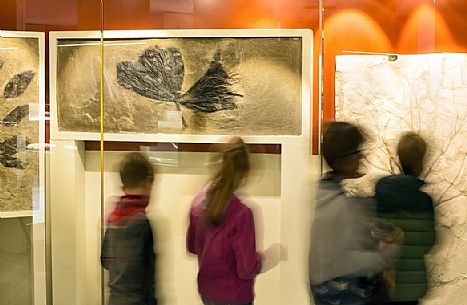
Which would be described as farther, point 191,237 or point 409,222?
point 191,237

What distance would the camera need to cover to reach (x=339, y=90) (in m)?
2.99

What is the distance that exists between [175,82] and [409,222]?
1245mm

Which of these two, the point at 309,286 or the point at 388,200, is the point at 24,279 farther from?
the point at 388,200


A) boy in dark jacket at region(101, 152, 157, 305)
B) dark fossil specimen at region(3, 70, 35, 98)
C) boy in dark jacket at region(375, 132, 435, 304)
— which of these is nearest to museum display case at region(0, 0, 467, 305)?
dark fossil specimen at region(3, 70, 35, 98)

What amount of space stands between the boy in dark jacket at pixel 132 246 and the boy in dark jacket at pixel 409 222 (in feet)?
3.21

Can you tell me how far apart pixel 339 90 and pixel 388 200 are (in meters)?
0.66

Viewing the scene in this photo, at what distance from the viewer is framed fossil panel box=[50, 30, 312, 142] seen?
2.99m

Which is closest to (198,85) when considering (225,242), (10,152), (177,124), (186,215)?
(177,124)

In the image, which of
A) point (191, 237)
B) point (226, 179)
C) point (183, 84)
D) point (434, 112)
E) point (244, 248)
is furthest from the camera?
point (183, 84)

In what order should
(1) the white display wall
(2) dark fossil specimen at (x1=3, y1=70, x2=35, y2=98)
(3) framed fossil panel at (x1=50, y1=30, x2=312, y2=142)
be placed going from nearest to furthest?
(1) the white display wall, (3) framed fossil panel at (x1=50, y1=30, x2=312, y2=142), (2) dark fossil specimen at (x1=3, y1=70, x2=35, y2=98)

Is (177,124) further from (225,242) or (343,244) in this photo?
(343,244)

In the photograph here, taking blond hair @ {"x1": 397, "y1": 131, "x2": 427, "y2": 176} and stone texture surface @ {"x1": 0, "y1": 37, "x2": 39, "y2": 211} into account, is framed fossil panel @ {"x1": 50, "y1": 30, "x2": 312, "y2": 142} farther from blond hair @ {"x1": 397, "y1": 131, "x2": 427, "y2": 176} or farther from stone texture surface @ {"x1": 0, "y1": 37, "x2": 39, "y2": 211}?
blond hair @ {"x1": 397, "y1": 131, "x2": 427, "y2": 176}

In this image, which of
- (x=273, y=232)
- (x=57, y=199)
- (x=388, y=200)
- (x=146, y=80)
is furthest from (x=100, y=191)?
(x=388, y=200)

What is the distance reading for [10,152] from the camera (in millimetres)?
3205
